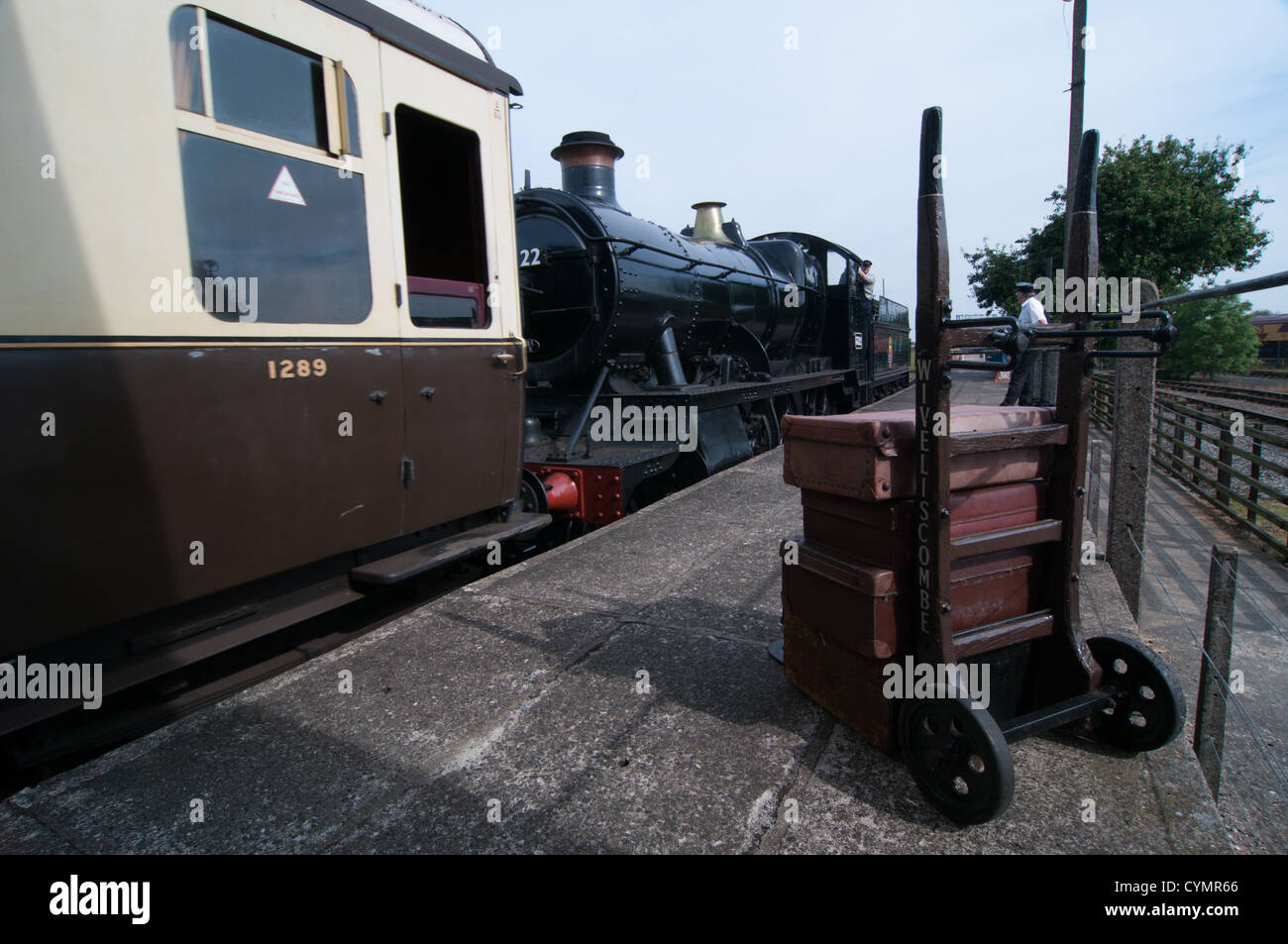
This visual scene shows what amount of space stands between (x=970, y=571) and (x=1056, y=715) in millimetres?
477

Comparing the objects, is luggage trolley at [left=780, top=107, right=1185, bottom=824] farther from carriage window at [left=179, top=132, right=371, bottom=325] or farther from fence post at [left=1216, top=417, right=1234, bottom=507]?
fence post at [left=1216, top=417, right=1234, bottom=507]

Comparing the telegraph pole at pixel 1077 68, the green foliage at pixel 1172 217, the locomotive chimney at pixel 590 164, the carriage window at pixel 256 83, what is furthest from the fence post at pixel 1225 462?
the green foliage at pixel 1172 217

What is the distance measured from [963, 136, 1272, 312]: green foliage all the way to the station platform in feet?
88.2

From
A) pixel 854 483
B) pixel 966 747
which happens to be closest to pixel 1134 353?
pixel 854 483

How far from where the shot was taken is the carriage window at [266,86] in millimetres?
2521

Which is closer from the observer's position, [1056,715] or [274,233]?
[1056,715]

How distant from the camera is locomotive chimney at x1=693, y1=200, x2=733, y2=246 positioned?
355 inches

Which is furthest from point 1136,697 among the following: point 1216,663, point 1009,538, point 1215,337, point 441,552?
point 1215,337

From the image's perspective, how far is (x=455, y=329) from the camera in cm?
362

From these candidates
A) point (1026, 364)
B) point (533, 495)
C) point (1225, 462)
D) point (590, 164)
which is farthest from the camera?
point (1026, 364)

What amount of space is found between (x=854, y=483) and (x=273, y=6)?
2.83m

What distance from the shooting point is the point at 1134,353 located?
1.66 metres

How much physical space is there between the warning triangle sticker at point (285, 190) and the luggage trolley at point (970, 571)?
6.95ft

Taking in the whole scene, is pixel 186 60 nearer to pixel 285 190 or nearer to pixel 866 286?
pixel 285 190
